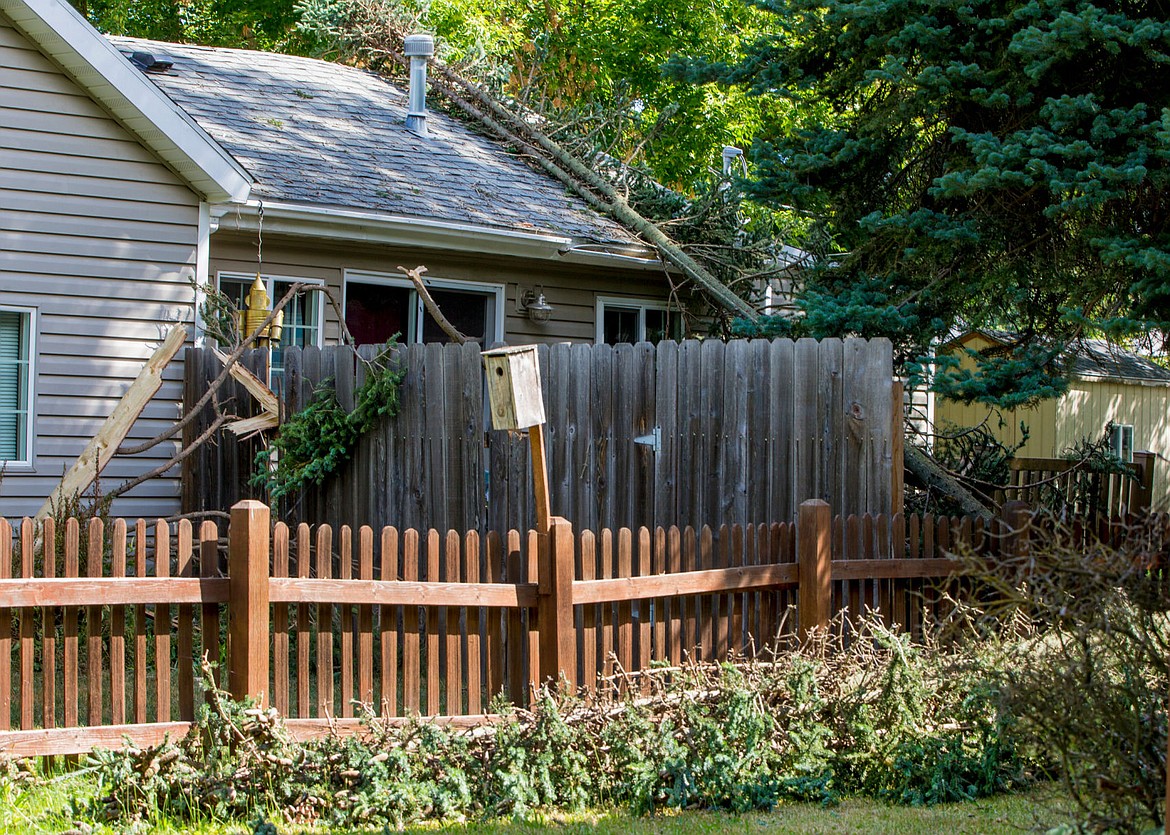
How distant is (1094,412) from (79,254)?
58.7ft

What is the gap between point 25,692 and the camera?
521cm

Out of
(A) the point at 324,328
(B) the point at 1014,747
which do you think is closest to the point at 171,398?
(A) the point at 324,328

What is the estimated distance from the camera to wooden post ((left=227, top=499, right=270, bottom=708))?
538cm

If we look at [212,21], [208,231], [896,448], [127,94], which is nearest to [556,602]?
[896,448]

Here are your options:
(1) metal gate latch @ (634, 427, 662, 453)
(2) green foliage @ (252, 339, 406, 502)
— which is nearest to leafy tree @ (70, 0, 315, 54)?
(2) green foliage @ (252, 339, 406, 502)

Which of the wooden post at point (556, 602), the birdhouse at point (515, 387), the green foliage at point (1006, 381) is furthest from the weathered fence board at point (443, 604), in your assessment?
the green foliage at point (1006, 381)

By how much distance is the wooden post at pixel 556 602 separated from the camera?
5910 mm

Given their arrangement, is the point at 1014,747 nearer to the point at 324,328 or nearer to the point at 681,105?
the point at 324,328

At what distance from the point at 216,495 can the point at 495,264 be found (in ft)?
12.5

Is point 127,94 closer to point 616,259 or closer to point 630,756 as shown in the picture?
point 616,259

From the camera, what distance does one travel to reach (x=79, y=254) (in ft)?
32.6

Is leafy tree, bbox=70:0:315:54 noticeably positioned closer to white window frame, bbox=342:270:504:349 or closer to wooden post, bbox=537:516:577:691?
white window frame, bbox=342:270:504:349

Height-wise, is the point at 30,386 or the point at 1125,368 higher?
the point at 1125,368

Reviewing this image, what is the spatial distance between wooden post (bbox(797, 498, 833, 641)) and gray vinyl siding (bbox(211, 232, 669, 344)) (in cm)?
640
